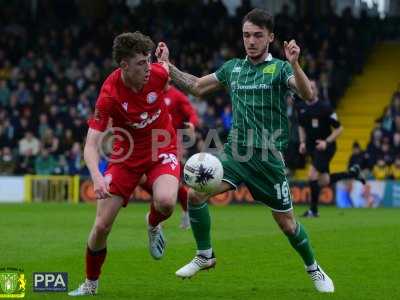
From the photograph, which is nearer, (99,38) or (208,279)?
(208,279)

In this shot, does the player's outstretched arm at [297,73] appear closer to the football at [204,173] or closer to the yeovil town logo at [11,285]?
the football at [204,173]

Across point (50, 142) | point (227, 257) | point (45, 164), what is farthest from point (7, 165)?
point (227, 257)

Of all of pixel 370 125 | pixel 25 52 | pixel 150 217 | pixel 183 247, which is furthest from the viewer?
pixel 25 52

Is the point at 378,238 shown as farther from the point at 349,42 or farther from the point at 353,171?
the point at 349,42

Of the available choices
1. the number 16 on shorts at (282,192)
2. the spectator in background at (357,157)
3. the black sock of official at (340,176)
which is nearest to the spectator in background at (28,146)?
the spectator in background at (357,157)

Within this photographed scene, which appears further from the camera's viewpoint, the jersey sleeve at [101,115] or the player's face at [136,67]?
the player's face at [136,67]

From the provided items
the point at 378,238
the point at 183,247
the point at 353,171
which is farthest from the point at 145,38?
the point at 353,171

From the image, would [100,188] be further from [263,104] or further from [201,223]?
[263,104]

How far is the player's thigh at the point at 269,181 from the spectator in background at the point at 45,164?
18047mm

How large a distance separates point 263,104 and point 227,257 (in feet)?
9.94

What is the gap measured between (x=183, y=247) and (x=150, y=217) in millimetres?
3068

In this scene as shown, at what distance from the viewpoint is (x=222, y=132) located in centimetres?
2661

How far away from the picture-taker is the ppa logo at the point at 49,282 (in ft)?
29.4

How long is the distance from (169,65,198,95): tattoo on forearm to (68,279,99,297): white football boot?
2026 mm
